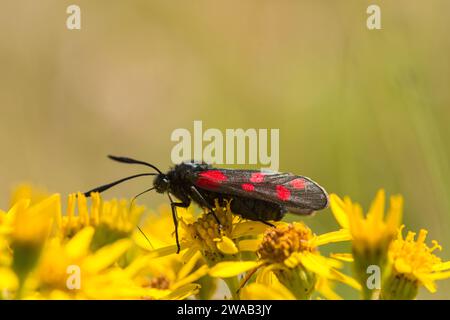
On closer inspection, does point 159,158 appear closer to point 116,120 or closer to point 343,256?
point 116,120

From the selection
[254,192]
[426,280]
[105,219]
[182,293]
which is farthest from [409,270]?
[105,219]

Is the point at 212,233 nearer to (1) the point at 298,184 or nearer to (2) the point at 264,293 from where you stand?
(1) the point at 298,184

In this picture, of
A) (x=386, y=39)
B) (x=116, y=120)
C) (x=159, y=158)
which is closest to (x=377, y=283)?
(x=386, y=39)

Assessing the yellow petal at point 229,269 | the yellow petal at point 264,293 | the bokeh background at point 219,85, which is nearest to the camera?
the yellow petal at point 264,293

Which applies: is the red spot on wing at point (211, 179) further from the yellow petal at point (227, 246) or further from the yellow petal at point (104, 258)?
the yellow petal at point (104, 258)

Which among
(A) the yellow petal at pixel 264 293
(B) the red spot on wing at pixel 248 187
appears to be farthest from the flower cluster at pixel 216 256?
(B) the red spot on wing at pixel 248 187

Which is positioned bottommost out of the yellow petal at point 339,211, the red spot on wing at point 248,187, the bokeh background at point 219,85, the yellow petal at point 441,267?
the yellow petal at point 441,267
